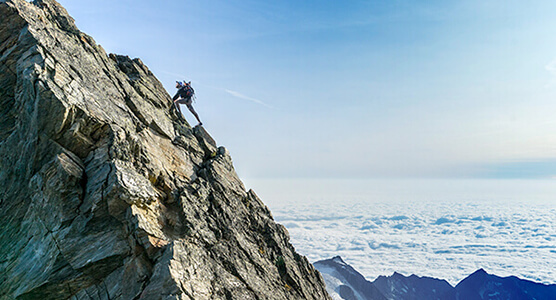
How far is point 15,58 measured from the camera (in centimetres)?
2273

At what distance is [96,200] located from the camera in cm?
1872

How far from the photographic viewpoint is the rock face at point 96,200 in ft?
58.2

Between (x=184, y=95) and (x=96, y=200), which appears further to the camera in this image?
(x=184, y=95)

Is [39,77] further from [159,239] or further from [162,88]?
[162,88]

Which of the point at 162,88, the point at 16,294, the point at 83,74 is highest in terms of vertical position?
the point at 162,88

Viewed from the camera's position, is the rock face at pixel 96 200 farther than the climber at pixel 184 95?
No

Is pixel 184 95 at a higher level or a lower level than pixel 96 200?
higher

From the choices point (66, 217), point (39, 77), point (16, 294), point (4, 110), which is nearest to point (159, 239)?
point (66, 217)

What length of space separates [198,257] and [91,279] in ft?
20.2

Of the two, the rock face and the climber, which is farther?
the climber

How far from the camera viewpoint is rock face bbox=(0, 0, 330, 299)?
17.8m

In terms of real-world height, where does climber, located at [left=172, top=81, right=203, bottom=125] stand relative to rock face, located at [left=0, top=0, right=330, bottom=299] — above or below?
above

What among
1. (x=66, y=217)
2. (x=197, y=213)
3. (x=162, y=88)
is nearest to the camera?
(x=66, y=217)

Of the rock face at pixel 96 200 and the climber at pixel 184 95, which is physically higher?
the climber at pixel 184 95
